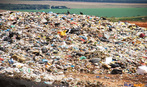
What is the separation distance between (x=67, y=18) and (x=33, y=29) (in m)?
2.05

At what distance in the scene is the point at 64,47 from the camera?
23.9ft

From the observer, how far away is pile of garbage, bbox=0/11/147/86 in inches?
241

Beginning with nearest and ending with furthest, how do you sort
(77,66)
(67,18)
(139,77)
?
(139,77), (77,66), (67,18)

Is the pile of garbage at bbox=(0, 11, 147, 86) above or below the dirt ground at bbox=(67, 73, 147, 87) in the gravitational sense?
above

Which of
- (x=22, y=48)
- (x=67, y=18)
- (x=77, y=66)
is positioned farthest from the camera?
(x=67, y=18)

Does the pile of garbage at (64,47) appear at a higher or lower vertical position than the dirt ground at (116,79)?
higher

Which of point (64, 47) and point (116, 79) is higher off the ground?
point (64, 47)

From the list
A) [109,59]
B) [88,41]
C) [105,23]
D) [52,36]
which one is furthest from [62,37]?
[105,23]

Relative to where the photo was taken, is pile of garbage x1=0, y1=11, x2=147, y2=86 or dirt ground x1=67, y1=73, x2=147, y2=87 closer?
dirt ground x1=67, y1=73, x2=147, y2=87

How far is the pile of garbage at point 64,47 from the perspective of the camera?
6.12m

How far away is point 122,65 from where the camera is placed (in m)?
6.44

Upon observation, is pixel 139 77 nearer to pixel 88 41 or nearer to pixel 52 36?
pixel 88 41

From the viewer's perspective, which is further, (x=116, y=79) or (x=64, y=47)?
(x=64, y=47)

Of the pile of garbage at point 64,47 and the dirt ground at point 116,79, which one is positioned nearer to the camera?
the dirt ground at point 116,79
